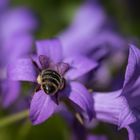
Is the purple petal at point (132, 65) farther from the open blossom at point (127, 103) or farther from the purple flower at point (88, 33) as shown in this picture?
the purple flower at point (88, 33)

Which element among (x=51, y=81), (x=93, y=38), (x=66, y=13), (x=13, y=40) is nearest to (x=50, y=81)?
(x=51, y=81)

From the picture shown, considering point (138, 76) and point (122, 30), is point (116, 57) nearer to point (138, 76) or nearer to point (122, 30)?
point (122, 30)

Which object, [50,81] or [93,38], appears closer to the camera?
[50,81]

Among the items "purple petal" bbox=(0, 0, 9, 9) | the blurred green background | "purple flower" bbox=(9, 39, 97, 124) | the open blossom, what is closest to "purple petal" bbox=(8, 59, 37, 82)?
"purple flower" bbox=(9, 39, 97, 124)

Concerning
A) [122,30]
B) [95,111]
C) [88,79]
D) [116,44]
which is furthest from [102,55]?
[122,30]

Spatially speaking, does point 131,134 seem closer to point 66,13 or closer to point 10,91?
point 10,91

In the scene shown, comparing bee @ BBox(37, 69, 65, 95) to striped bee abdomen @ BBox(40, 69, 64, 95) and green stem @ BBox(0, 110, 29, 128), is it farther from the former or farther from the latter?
green stem @ BBox(0, 110, 29, 128)
